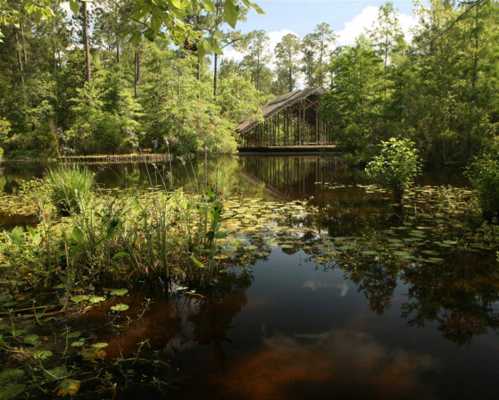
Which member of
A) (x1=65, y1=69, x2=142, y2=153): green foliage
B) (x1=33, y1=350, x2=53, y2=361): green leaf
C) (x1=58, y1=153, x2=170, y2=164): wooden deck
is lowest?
(x1=33, y1=350, x2=53, y2=361): green leaf

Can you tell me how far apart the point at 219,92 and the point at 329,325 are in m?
27.5

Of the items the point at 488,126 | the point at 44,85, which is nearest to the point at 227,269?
the point at 488,126

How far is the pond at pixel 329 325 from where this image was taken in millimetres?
2379

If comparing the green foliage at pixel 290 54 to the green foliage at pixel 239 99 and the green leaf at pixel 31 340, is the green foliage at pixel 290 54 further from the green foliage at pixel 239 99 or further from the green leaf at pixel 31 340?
the green leaf at pixel 31 340

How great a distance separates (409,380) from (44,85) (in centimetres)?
2843

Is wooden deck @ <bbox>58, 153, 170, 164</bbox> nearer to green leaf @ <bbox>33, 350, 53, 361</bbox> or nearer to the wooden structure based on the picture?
the wooden structure

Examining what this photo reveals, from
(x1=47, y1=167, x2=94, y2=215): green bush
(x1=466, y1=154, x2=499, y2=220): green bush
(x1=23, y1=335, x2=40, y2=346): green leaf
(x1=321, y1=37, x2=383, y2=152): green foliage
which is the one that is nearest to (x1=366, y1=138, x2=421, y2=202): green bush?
(x1=466, y1=154, x2=499, y2=220): green bush

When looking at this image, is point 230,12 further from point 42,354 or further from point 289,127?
point 289,127

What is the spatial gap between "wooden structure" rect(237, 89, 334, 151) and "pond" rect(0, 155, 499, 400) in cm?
2450

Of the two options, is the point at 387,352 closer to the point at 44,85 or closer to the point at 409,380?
the point at 409,380

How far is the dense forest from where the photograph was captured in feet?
49.2

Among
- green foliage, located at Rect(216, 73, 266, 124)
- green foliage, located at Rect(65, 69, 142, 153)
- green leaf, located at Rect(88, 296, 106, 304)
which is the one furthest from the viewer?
green foliage, located at Rect(216, 73, 266, 124)

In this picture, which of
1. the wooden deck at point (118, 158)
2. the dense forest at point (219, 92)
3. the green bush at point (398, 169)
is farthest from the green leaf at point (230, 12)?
the wooden deck at point (118, 158)

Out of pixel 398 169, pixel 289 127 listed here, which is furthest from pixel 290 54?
pixel 398 169
